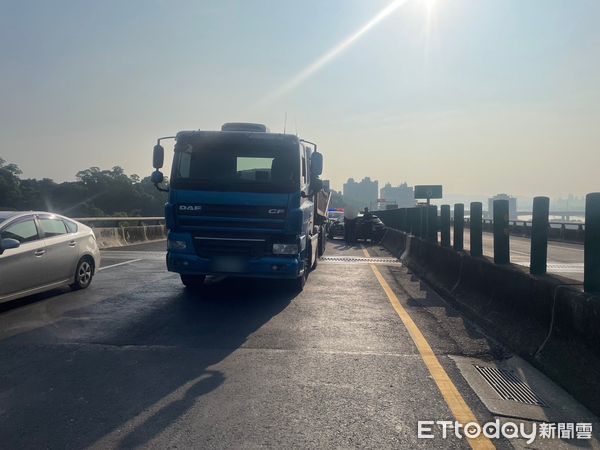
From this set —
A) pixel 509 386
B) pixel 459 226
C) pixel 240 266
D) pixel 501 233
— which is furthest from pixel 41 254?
pixel 459 226

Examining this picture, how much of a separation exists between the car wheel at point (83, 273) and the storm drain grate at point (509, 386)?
25.0 ft

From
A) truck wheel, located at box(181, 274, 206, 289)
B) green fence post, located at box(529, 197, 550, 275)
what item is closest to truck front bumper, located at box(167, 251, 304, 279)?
truck wheel, located at box(181, 274, 206, 289)

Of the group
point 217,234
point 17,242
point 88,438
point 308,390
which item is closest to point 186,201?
point 217,234

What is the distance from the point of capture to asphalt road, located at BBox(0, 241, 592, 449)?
4199 mm

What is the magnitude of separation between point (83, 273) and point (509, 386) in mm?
8287

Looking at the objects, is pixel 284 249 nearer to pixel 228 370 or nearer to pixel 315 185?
pixel 315 185

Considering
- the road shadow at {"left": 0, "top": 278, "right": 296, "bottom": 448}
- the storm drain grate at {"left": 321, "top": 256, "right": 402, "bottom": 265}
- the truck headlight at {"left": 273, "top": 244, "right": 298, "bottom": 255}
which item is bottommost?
the storm drain grate at {"left": 321, "top": 256, "right": 402, "bottom": 265}

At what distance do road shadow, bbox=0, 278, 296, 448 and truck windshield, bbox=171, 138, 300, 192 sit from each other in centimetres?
207

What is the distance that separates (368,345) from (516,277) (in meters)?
2.03

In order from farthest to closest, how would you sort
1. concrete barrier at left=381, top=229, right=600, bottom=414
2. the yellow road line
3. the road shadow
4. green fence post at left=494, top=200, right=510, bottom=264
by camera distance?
green fence post at left=494, top=200, right=510, bottom=264 < concrete barrier at left=381, top=229, right=600, bottom=414 < the road shadow < the yellow road line

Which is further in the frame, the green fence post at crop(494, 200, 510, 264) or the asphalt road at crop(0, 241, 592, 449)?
the green fence post at crop(494, 200, 510, 264)

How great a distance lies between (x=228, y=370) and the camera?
5.77 m

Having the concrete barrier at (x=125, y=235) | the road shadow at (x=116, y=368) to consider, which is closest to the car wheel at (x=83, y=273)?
the road shadow at (x=116, y=368)

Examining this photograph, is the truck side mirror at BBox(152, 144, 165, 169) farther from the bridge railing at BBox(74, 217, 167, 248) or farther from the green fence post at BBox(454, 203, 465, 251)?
the bridge railing at BBox(74, 217, 167, 248)
